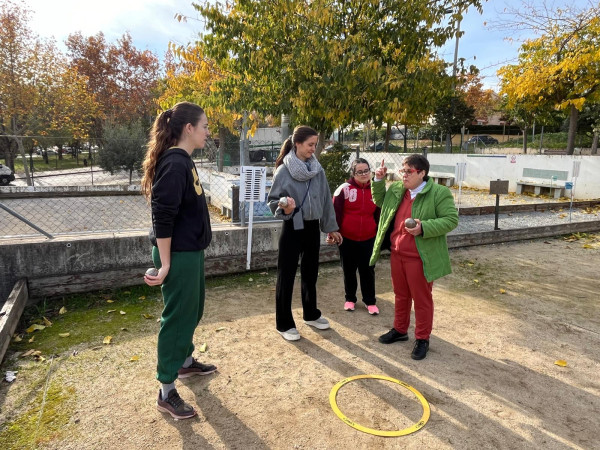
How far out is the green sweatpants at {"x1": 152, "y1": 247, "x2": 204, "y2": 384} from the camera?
2.53m

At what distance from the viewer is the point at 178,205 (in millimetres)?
2398

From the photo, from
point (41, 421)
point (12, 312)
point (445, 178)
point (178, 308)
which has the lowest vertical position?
point (41, 421)

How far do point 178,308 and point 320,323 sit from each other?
1.89 m

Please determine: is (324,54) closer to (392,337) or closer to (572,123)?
(392,337)

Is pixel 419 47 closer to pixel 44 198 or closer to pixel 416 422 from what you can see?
pixel 416 422

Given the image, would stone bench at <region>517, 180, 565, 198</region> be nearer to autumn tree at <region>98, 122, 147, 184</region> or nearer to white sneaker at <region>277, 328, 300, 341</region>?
white sneaker at <region>277, 328, 300, 341</region>

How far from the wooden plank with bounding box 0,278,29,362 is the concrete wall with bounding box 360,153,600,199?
15230mm

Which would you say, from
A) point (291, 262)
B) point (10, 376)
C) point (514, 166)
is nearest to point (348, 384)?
point (291, 262)

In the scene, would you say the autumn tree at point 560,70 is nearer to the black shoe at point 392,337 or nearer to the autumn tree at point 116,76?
the black shoe at point 392,337

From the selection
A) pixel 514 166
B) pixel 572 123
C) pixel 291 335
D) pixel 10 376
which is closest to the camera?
pixel 10 376

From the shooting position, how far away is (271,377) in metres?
3.21

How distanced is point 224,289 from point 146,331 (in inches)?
53.0

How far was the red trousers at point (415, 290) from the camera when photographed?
3430mm

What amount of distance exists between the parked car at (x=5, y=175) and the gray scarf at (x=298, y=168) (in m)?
20.1
